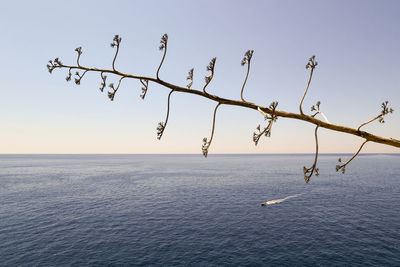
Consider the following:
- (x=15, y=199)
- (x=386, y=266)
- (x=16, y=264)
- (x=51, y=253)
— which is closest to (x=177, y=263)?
(x=51, y=253)

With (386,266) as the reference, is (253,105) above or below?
above

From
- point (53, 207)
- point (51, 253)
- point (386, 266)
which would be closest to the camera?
point (386, 266)

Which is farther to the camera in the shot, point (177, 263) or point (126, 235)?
point (126, 235)

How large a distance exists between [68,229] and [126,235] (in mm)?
13784

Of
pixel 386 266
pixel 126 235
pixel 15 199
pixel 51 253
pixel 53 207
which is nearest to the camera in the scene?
pixel 386 266

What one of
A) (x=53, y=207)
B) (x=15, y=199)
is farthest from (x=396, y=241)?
(x=15, y=199)

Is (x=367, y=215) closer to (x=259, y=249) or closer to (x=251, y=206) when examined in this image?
(x=251, y=206)

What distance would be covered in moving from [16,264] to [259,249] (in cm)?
3920

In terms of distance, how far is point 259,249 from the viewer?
40000 mm

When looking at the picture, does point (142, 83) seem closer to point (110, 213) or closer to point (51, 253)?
point (51, 253)

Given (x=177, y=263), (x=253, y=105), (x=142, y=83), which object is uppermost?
(x=142, y=83)

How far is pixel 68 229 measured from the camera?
4878 centimetres

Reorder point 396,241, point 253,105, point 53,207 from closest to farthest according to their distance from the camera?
point 253,105 < point 396,241 < point 53,207

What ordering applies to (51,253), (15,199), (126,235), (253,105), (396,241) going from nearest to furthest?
(253,105) → (51,253) → (396,241) → (126,235) → (15,199)
